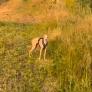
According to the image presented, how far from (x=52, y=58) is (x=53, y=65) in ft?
1.05

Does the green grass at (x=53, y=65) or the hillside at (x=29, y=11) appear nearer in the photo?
the green grass at (x=53, y=65)

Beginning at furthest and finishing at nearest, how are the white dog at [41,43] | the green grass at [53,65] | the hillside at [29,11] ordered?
the hillside at [29,11] → the white dog at [41,43] → the green grass at [53,65]

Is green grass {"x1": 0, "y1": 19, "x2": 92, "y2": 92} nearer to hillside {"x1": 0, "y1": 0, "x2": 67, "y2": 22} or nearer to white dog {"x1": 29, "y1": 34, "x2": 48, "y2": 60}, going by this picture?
white dog {"x1": 29, "y1": 34, "x2": 48, "y2": 60}

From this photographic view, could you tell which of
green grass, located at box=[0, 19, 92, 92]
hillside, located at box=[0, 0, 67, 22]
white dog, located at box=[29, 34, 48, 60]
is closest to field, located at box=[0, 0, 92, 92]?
green grass, located at box=[0, 19, 92, 92]

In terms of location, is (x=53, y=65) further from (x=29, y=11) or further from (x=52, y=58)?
(x=29, y=11)

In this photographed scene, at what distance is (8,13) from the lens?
9000mm

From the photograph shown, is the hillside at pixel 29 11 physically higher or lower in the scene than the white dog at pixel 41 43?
higher

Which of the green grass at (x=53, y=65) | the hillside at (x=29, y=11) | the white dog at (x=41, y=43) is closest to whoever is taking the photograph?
the green grass at (x=53, y=65)

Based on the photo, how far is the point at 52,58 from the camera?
591 centimetres

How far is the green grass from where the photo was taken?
5156 mm

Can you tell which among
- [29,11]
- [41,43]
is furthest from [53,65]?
[29,11]

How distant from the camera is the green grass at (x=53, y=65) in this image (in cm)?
516

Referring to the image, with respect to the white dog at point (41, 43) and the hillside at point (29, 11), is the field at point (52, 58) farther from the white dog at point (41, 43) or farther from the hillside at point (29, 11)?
the hillside at point (29, 11)

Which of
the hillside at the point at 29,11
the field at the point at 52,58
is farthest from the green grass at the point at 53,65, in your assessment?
the hillside at the point at 29,11
